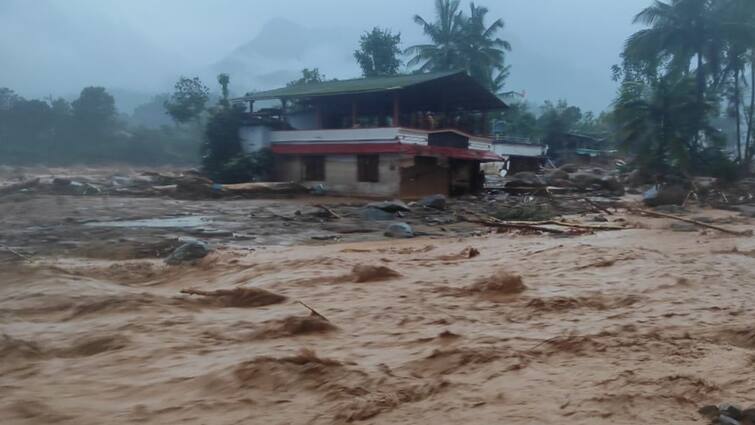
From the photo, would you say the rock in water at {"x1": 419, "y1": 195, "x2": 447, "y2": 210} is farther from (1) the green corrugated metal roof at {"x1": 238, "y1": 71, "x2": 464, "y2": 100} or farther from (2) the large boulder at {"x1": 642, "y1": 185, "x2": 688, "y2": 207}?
(2) the large boulder at {"x1": 642, "y1": 185, "x2": 688, "y2": 207}

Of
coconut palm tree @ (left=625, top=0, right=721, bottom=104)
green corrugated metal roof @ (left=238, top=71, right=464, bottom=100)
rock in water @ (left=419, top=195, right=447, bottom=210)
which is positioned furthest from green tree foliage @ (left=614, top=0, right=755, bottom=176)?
rock in water @ (left=419, top=195, right=447, bottom=210)

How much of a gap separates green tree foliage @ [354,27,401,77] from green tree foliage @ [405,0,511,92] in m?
1.47

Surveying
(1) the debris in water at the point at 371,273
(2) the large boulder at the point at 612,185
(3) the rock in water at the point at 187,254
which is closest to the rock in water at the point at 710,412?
(1) the debris in water at the point at 371,273

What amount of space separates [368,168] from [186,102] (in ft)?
52.9

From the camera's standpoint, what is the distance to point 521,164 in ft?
126

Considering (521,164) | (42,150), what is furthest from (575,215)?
(42,150)

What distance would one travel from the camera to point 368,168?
2402 cm

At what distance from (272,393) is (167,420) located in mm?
634

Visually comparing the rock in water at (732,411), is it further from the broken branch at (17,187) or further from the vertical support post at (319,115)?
the vertical support post at (319,115)

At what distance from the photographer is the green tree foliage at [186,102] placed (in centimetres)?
3556

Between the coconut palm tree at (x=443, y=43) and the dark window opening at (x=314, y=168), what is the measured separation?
1650 cm

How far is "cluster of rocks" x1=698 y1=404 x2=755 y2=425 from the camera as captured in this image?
300 cm

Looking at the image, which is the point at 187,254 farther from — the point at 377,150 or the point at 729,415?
the point at 377,150

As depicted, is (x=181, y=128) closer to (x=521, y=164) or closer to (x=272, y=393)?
(x=521, y=164)
